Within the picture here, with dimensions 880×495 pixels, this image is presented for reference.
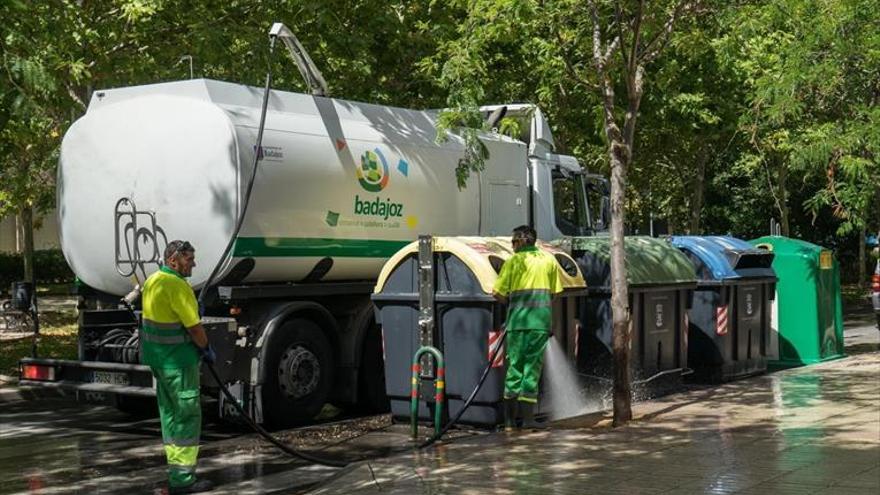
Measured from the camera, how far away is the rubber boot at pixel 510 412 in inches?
389

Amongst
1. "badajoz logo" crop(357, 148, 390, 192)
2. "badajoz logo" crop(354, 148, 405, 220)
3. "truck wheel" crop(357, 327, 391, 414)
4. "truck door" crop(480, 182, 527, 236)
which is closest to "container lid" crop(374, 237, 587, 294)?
"badajoz logo" crop(354, 148, 405, 220)

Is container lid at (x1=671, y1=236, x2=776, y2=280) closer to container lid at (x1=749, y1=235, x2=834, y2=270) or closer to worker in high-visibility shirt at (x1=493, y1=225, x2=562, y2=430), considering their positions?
container lid at (x1=749, y1=235, x2=834, y2=270)

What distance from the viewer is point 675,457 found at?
8.07 metres

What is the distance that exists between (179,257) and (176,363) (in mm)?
731

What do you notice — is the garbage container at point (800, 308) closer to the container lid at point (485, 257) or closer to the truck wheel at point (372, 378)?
the container lid at point (485, 257)

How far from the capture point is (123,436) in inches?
418

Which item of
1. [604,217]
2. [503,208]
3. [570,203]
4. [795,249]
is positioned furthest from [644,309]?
[795,249]

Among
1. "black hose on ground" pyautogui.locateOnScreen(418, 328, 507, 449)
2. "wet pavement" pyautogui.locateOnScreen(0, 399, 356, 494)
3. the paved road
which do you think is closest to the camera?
the paved road

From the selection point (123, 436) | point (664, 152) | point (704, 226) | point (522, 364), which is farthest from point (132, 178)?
point (704, 226)

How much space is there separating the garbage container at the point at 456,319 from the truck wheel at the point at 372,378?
0.98 metres

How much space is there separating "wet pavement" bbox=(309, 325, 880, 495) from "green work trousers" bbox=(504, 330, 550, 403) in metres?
0.40

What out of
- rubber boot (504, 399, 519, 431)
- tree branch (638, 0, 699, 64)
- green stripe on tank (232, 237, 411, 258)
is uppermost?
tree branch (638, 0, 699, 64)

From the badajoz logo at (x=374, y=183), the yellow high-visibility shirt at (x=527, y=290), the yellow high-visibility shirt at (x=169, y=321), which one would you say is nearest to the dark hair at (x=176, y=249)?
the yellow high-visibility shirt at (x=169, y=321)

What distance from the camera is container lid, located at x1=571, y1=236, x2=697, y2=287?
11727mm
